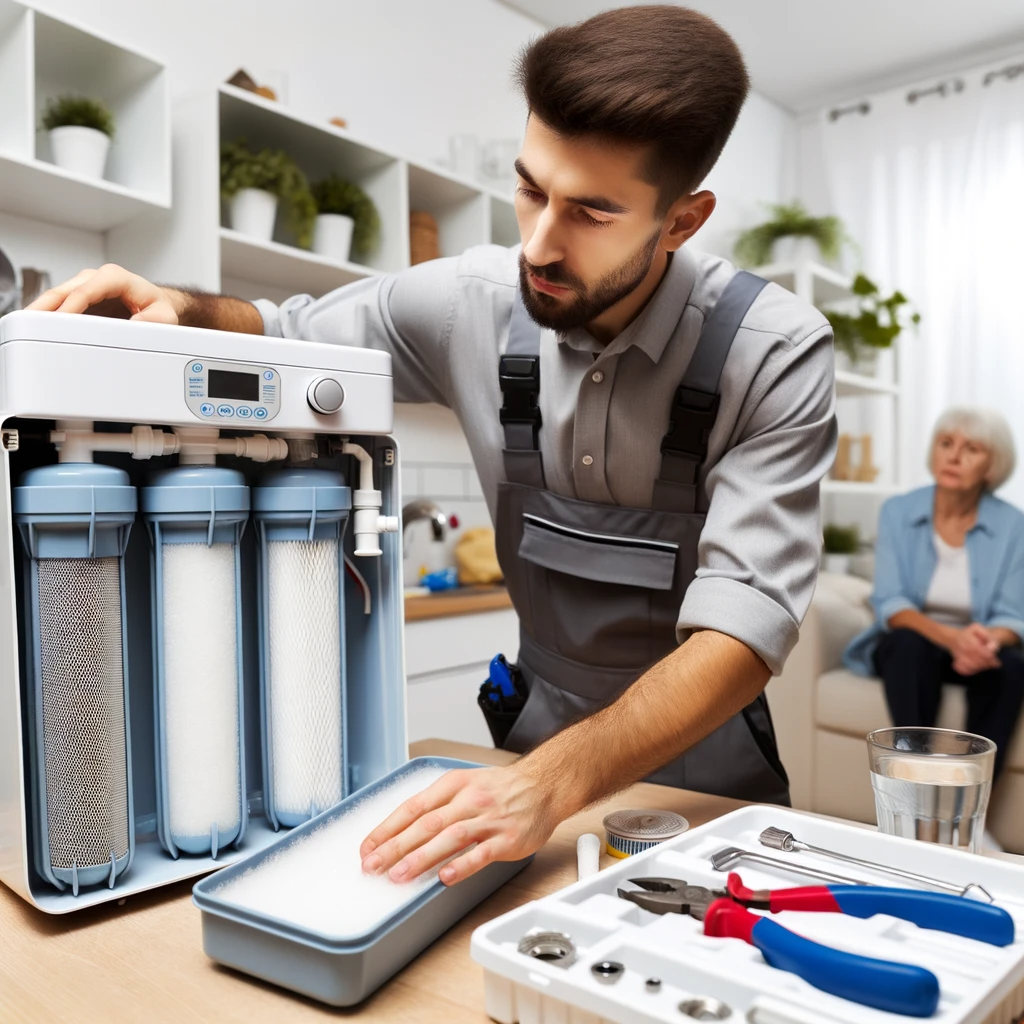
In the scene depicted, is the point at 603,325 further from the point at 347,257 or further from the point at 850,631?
the point at 850,631

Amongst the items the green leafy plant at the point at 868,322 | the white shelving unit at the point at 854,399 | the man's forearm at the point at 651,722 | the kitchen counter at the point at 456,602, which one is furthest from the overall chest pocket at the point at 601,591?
the green leafy plant at the point at 868,322

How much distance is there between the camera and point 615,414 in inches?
39.1

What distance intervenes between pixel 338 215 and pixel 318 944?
6.91 feet

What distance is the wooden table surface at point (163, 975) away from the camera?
0.48 m

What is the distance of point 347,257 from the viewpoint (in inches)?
94.3

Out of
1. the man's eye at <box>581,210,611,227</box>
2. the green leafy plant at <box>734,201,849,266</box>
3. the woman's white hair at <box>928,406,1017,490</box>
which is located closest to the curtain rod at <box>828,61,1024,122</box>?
the green leafy plant at <box>734,201,849,266</box>

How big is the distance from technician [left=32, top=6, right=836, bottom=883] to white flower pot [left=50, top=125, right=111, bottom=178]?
3.48 feet

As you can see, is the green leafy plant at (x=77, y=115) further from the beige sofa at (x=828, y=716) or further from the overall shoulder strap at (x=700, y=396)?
the beige sofa at (x=828, y=716)

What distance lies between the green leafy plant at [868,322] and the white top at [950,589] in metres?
1.02

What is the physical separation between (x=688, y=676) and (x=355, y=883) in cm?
31

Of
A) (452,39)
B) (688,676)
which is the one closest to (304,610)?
(688,676)

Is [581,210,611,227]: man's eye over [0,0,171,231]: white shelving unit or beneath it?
beneath

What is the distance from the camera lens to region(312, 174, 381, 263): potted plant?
233cm

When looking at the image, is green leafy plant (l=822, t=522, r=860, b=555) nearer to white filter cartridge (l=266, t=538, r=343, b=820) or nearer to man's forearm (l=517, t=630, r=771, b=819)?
man's forearm (l=517, t=630, r=771, b=819)
